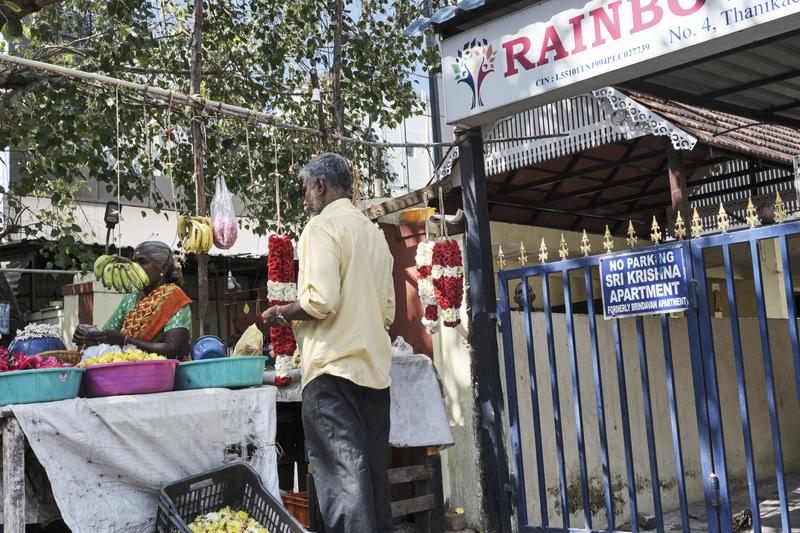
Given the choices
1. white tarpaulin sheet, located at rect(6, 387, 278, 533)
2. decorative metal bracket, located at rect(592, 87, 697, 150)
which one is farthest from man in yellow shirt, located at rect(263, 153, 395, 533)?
decorative metal bracket, located at rect(592, 87, 697, 150)

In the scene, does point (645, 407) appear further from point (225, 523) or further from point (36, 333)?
point (36, 333)

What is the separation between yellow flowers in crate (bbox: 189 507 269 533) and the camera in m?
3.74

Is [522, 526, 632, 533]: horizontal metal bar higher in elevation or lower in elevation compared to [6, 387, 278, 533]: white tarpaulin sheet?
lower

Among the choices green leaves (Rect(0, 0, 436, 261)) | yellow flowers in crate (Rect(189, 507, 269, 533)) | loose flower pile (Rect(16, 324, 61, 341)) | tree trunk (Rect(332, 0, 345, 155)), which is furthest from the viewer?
green leaves (Rect(0, 0, 436, 261))

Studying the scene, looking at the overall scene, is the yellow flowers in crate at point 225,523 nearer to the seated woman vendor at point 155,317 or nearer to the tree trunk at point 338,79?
the seated woman vendor at point 155,317

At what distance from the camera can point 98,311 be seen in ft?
30.8

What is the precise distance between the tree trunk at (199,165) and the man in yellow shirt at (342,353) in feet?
8.07

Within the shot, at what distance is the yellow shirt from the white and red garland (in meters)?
1.77

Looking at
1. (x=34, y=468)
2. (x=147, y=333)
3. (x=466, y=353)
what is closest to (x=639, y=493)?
(x=466, y=353)

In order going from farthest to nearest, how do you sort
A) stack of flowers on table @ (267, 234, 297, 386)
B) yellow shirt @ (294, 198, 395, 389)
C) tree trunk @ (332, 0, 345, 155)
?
tree trunk @ (332, 0, 345, 155) < stack of flowers on table @ (267, 234, 297, 386) < yellow shirt @ (294, 198, 395, 389)

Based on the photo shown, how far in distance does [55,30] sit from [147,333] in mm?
6617

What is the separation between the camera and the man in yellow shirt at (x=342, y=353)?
11.7 ft

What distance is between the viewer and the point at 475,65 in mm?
5250

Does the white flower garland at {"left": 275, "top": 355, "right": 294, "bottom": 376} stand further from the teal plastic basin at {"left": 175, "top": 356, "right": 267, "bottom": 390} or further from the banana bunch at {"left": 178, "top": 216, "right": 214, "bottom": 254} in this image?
the banana bunch at {"left": 178, "top": 216, "right": 214, "bottom": 254}
